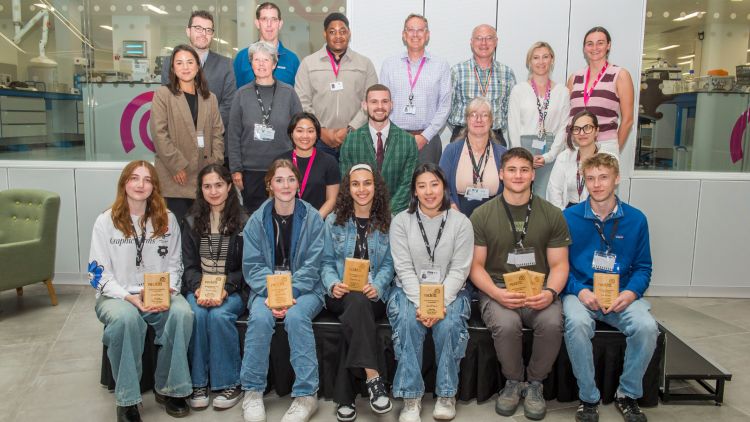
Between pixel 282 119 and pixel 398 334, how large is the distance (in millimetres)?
1779

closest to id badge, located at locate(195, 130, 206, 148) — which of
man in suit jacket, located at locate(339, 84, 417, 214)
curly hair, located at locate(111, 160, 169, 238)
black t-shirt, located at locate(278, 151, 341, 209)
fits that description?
black t-shirt, located at locate(278, 151, 341, 209)

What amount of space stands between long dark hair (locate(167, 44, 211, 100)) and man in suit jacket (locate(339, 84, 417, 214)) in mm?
1034

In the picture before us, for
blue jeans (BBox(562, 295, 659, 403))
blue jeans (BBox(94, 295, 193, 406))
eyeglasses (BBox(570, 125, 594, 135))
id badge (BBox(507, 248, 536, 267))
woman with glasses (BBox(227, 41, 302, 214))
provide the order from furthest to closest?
1. woman with glasses (BBox(227, 41, 302, 214))
2. eyeglasses (BBox(570, 125, 594, 135))
3. id badge (BBox(507, 248, 536, 267))
4. blue jeans (BBox(562, 295, 659, 403))
5. blue jeans (BBox(94, 295, 193, 406))

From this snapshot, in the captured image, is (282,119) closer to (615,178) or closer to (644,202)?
(615,178)

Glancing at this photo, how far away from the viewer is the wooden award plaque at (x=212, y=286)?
9.83ft

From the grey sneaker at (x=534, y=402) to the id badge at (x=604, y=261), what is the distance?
27.5 inches

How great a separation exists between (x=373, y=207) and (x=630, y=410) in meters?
1.68

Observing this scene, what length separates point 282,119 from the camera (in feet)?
12.9

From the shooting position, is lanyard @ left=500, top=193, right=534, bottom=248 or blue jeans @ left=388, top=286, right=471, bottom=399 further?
lanyard @ left=500, top=193, right=534, bottom=248

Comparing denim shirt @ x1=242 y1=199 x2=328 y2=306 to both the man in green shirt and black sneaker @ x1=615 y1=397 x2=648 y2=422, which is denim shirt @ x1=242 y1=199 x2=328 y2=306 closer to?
the man in green shirt

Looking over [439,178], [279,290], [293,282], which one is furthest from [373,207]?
[279,290]

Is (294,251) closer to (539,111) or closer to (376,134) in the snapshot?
(376,134)

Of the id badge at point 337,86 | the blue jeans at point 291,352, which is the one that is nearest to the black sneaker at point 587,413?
the blue jeans at point 291,352

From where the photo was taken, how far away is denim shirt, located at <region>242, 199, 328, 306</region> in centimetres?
307
